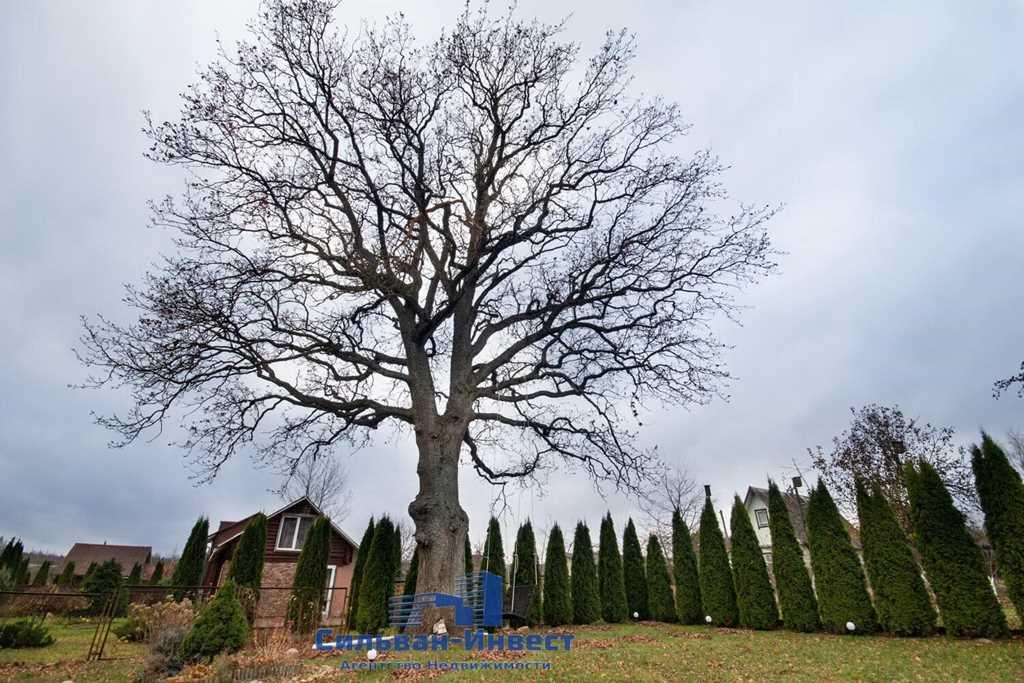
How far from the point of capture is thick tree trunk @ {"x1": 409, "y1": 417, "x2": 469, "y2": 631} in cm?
776

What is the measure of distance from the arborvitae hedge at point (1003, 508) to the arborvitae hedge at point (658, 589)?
7629mm

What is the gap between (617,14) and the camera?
894 cm

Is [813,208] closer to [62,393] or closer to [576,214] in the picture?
[576,214]

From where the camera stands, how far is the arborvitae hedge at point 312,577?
11781 millimetres

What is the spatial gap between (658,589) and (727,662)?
831 cm

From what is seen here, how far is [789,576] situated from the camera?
10.7 m

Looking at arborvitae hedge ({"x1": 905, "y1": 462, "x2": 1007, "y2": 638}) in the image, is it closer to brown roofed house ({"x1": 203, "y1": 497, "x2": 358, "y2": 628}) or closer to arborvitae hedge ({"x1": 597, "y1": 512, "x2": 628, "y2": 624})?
arborvitae hedge ({"x1": 597, "y1": 512, "x2": 628, "y2": 624})

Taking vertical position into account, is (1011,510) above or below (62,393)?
below

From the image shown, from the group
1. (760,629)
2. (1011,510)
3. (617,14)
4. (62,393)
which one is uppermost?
(617,14)

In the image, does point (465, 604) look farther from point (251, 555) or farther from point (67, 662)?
point (251, 555)

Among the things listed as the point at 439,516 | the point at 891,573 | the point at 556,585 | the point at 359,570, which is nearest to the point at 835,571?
the point at 891,573

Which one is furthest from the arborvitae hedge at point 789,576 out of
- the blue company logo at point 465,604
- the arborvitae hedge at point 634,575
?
the blue company logo at point 465,604

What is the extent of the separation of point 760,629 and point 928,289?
8781 mm

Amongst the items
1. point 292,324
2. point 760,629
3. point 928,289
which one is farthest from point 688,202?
point 760,629
